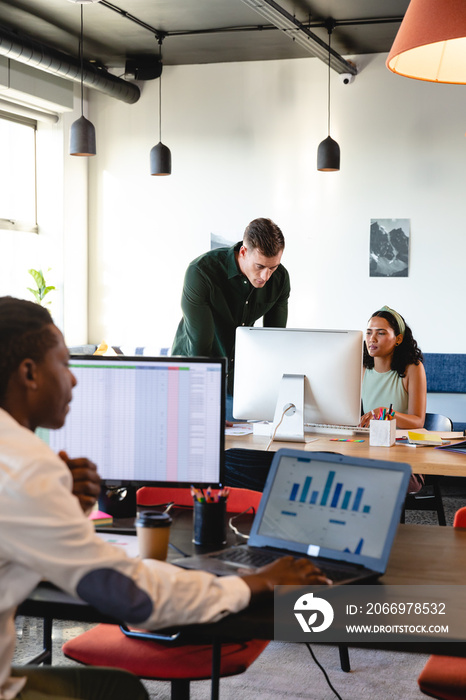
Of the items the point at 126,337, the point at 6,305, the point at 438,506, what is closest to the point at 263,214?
the point at 126,337

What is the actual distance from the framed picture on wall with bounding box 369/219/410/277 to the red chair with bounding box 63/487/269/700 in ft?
18.1

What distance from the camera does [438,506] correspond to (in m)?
3.67

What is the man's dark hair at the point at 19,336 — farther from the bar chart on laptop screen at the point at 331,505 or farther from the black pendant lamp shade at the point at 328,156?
the black pendant lamp shade at the point at 328,156

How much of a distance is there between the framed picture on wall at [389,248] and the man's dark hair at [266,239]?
3.63 meters

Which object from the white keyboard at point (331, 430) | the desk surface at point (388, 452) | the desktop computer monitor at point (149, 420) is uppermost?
the desktop computer monitor at point (149, 420)

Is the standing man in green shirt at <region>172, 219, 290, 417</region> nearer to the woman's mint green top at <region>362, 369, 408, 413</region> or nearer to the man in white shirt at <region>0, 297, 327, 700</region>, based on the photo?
the woman's mint green top at <region>362, 369, 408, 413</region>

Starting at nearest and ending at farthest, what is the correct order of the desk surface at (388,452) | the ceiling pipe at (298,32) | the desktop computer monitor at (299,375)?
the desk surface at (388,452) < the desktop computer monitor at (299,375) < the ceiling pipe at (298,32)

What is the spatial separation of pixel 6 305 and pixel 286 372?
6.34 feet

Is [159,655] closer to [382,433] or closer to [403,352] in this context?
[382,433]

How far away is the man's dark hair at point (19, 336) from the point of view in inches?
52.3

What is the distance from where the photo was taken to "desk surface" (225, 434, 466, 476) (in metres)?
2.89

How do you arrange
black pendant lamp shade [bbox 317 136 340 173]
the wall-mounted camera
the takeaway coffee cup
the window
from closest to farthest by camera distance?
the takeaway coffee cup → black pendant lamp shade [bbox 317 136 340 173] → the wall-mounted camera → the window

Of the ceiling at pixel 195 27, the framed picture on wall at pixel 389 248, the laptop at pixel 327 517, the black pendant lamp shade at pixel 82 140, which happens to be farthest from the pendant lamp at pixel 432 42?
the framed picture on wall at pixel 389 248

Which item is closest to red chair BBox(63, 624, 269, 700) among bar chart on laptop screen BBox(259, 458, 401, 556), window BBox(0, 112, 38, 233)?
bar chart on laptop screen BBox(259, 458, 401, 556)
